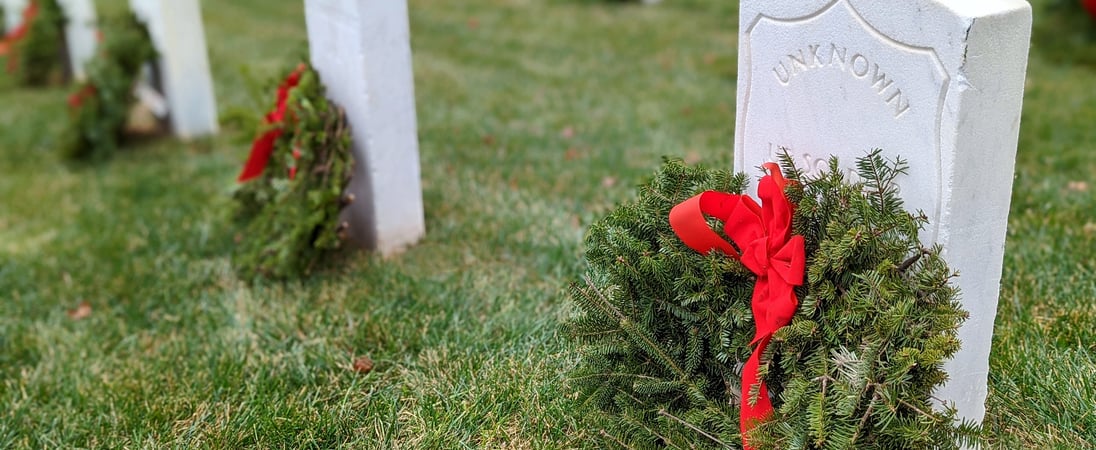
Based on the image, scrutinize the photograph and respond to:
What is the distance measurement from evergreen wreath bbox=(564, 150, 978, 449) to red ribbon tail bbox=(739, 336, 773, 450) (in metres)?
0.01

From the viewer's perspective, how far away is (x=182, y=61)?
616cm

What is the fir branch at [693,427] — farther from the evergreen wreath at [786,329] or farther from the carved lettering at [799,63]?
the carved lettering at [799,63]

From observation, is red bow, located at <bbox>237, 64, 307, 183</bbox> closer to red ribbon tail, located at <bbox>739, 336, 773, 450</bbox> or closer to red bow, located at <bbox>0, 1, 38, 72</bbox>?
red ribbon tail, located at <bbox>739, 336, 773, 450</bbox>

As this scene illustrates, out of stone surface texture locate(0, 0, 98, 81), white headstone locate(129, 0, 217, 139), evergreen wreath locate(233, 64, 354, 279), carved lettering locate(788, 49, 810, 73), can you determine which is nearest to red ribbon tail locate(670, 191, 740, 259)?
carved lettering locate(788, 49, 810, 73)

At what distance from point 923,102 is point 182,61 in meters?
5.39

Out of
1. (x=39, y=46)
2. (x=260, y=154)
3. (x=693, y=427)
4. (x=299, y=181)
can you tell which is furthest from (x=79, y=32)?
(x=693, y=427)

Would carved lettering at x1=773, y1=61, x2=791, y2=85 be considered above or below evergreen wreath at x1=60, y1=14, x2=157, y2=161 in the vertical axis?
above

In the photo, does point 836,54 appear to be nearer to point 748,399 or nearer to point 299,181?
point 748,399

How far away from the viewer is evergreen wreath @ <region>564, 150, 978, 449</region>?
1.91m

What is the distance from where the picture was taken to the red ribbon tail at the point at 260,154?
387 cm

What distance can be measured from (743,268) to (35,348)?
2.75 meters

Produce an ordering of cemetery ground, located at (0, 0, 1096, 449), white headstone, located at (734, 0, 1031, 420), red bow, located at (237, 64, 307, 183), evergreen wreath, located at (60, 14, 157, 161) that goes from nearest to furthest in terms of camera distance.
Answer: white headstone, located at (734, 0, 1031, 420), cemetery ground, located at (0, 0, 1096, 449), red bow, located at (237, 64, 307, 183), evergreen wreath, located at (60, 14, 157, 161)

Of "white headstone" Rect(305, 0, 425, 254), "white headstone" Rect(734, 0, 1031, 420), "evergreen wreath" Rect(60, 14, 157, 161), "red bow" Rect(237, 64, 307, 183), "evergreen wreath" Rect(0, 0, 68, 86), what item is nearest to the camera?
"white headstone" Rect(734, 0, 1031, 420)

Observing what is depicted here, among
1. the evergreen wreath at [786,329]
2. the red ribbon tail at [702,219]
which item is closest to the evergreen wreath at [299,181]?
the evergreen wreath at [786,329]
